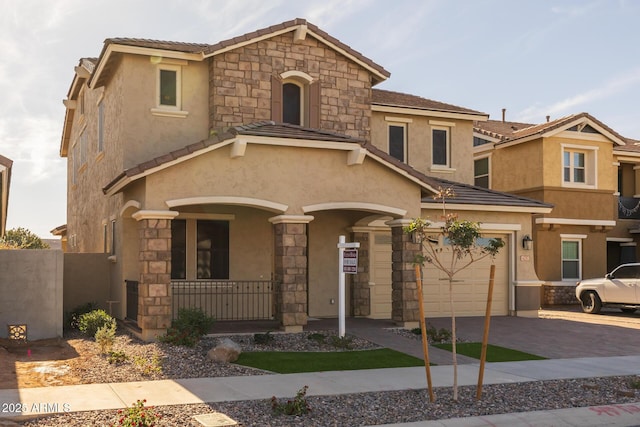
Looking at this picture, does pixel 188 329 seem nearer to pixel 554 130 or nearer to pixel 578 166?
pixel 554 130

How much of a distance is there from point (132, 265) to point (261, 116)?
525cm

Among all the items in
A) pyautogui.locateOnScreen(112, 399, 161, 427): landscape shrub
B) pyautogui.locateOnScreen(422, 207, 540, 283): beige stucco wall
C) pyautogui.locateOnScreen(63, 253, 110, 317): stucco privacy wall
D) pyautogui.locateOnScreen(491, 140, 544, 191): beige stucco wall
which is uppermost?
pyautogui.locateOnScreen(491, 140, 544, 191): beige stucco wall

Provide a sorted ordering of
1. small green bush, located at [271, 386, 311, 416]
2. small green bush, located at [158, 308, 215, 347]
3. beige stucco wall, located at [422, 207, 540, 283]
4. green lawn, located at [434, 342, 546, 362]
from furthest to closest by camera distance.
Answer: beige stucco wall, located at [422, 207, 540, 283] < green lawn, located at [434, 342, 546, 362] < small green bush, located at [158, 308, 215, 347] < small green bush, located at [271, 386, 311, 416]

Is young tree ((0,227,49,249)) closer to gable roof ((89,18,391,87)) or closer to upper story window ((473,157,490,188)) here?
gable roof ((89,18,391,87))

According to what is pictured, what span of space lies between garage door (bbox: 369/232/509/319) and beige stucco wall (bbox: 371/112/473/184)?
3072 mm

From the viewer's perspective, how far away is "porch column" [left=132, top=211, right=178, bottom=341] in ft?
46.9

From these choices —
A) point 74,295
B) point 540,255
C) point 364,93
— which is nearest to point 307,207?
point 364,93

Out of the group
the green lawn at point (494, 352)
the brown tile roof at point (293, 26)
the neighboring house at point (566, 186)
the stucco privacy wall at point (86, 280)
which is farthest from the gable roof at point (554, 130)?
the stucco privacy wall at point (86, 280)

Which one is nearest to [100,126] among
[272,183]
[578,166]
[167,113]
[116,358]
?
[167,113]

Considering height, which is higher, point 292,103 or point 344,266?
point 292,103

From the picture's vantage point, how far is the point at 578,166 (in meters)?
27.1

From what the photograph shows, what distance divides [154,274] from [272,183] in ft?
11.0

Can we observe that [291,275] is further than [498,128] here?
No

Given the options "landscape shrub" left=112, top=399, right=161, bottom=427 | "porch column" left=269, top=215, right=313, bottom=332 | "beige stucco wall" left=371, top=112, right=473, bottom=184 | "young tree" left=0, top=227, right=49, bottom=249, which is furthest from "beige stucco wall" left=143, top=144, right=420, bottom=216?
"young tree" left=0, top=227, right=49, bottom=249
